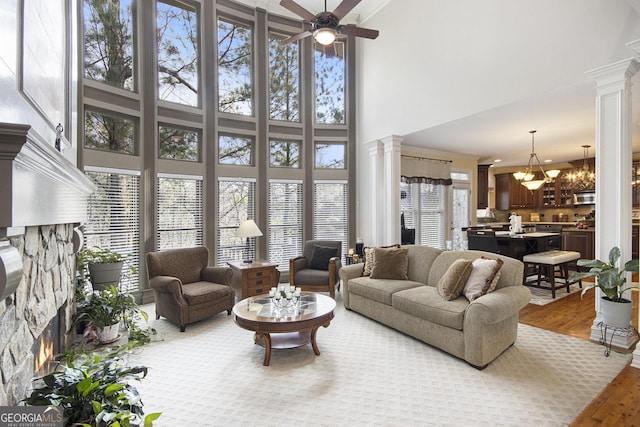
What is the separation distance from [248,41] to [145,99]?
238 centimetres

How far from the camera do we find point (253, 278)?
15.4 feet

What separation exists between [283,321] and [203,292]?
1521 millimetres

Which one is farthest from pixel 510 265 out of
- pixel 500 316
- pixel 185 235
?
pixel 185 235

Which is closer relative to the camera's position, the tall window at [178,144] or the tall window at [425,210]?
the tall window at [178,144]

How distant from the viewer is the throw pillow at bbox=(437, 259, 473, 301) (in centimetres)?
321

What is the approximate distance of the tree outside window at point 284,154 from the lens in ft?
20.5

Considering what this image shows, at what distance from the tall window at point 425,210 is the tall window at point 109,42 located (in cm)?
530

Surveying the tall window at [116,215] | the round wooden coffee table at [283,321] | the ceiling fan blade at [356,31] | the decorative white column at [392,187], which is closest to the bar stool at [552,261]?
the decorative white column at [392,187]

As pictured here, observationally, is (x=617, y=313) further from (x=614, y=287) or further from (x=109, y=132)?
(x=109, y=132)

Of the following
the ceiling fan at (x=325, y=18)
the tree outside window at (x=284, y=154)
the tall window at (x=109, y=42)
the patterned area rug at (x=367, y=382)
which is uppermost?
the tall window at (x=109, y=42)

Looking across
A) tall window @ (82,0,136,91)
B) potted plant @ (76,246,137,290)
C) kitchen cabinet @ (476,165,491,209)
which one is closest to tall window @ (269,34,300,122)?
tall window @ (82,0,136,91)

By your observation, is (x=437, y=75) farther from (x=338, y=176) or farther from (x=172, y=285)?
(x=172, y=285)

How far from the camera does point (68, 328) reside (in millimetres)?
2758

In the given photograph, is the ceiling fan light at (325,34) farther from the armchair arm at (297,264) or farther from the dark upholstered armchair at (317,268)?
the armchair arm at (297,264)
